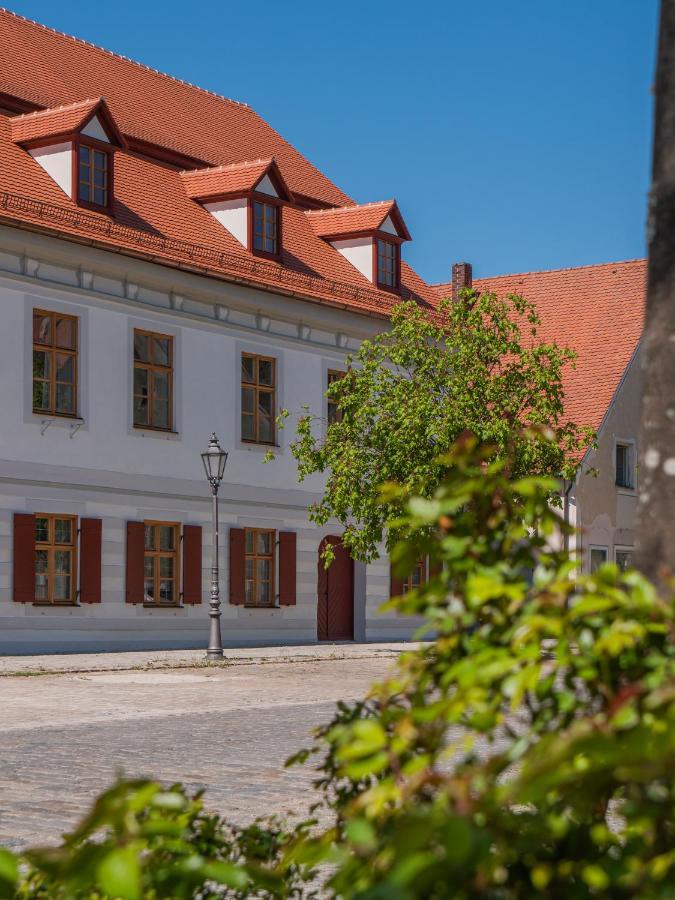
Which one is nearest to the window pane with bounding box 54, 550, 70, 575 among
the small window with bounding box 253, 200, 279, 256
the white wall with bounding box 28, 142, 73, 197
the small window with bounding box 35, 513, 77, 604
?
the small window with bounding box 35, 513, 77, 604

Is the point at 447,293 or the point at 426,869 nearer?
the point at 426,869

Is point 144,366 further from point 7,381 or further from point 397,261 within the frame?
point 397,261

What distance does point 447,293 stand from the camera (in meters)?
44.4

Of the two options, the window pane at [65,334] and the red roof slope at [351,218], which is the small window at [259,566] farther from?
the red roof slope at [351,218]

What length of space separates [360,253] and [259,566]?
26.5ft

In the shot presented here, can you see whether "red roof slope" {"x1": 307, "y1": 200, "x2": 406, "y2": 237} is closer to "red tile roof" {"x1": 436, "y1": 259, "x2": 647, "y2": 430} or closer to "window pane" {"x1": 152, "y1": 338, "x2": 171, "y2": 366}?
"red tile roof" {"x1": 436, "y1": 259, "x2": 647, "y2": 430}

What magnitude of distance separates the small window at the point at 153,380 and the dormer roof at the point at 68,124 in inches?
138

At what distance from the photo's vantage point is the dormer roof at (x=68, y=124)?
2712cm

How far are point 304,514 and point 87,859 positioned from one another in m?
29.0

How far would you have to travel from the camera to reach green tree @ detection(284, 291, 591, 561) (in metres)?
25.0

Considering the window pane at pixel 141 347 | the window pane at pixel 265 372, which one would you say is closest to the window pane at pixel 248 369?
the window pane at pixel 265 372

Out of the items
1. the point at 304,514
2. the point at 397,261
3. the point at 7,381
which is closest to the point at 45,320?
the point at 7,381

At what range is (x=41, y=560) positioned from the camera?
84.1 ft

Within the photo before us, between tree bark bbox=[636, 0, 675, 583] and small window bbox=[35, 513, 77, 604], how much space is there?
901 inches
